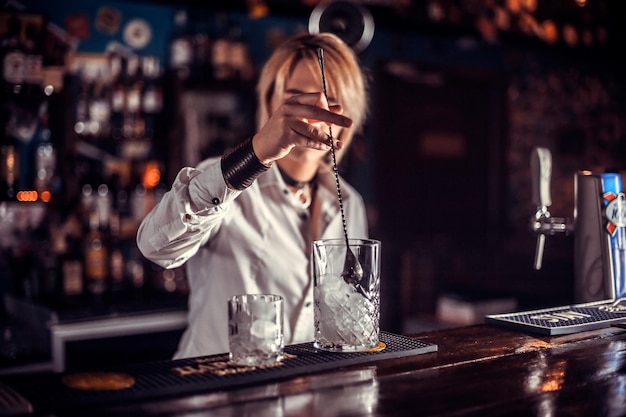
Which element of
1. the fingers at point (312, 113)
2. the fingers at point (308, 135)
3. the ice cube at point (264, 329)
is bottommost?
the ice cube at point (264, 329)

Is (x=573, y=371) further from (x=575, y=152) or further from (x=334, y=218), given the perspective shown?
(x=575, y=152)

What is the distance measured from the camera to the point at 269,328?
51.4 inches

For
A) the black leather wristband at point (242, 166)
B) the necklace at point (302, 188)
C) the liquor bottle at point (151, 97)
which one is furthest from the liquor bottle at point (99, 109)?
the black leather wristband at point (242, 166)

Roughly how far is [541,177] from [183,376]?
117 centimetres

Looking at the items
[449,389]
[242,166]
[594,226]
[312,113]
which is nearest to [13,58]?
[242,166]

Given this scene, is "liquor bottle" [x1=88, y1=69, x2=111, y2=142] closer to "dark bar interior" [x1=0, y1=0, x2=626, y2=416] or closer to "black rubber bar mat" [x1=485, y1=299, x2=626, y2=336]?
"dark bar interior" [x1=0, y1=0, x2=626, y2=416]

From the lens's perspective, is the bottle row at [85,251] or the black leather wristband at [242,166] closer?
the black leather wristband at [242,166]

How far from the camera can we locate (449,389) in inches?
48.2

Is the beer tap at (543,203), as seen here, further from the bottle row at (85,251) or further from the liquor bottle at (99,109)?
the liquor bottle at (99,109)

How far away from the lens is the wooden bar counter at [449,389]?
43.7 inches

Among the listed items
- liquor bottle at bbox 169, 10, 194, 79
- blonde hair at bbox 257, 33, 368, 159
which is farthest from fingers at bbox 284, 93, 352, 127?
liquor bottle at bbox 169, 10, 194, 79

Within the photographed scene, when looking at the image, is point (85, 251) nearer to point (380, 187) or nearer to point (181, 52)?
point (181, 52)

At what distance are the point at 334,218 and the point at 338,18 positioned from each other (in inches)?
22.8

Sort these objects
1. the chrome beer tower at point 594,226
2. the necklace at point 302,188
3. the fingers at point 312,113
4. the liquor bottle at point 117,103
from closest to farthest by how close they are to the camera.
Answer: the fingers at point 312,113, the chrome beer tower at point 594,226, the necklace at point 302,188, the liquor bottle at point 117,103
